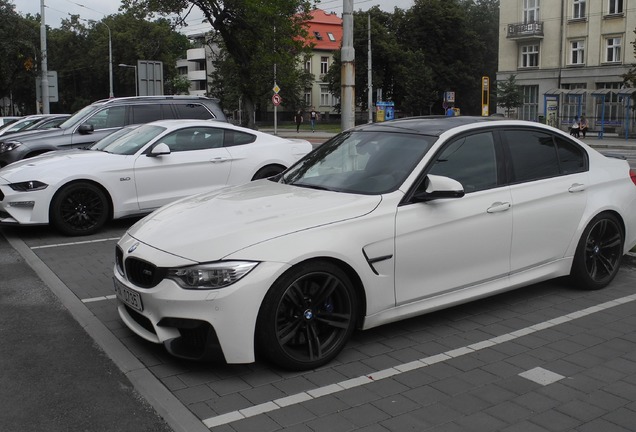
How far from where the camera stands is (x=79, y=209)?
9344 mm

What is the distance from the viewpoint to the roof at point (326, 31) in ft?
298

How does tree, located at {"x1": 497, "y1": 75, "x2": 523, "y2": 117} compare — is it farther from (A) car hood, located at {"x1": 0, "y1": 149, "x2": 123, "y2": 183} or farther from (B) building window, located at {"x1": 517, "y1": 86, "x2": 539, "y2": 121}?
(A) car hood, located at {"x1": 0, "y1": 149, "x2": 123, "y2": 183}

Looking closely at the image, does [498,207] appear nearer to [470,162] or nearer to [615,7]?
[470,162]


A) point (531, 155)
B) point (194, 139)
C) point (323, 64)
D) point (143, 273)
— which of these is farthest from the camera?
point (323, 64)

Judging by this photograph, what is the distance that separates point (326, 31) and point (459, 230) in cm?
9128

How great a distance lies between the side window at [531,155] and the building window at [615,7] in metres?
47.7

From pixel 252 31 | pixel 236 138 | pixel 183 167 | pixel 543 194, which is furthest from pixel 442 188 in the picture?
pixel 252 31

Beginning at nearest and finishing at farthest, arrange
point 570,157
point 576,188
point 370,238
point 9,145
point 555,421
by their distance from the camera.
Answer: point 555,421
point 370,238
point 576,188
point 570,157
point 9,145

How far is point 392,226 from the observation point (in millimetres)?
4805

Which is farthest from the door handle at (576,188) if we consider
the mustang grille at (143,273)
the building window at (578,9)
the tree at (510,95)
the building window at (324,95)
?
the building window at (324,95)

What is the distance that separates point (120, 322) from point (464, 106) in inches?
2776

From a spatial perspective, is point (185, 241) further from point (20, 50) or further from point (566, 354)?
point (20, 50)

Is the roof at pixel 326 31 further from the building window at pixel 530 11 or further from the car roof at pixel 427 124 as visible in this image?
the car roof at pixel 427 124

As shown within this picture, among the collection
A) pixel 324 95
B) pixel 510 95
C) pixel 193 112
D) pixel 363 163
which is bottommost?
pixel 363 163
